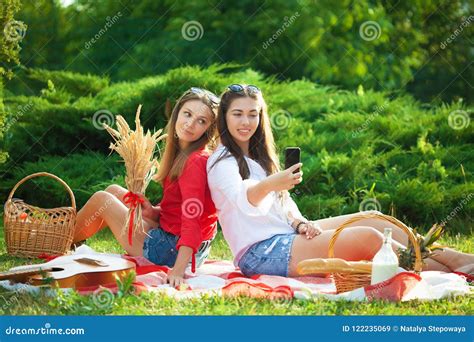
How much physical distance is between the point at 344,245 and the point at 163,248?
3.35ft

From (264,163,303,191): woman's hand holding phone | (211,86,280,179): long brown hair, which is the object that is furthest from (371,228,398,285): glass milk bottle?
(211,86,280,179): long brown hair

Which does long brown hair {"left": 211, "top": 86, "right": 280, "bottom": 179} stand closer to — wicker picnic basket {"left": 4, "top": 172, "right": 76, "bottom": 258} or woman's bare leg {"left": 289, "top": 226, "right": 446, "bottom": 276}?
woman's bare leg {"left": 289, "top": 226, "right": 446, "bottom": 276}

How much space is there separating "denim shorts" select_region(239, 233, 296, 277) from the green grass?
52cm

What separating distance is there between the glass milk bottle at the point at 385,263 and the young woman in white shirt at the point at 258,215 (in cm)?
21

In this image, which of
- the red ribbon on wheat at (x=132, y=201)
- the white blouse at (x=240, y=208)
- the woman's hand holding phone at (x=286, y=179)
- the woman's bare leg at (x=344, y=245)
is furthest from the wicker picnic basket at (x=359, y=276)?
the red ribbon on wheat at (x=132, y=201)

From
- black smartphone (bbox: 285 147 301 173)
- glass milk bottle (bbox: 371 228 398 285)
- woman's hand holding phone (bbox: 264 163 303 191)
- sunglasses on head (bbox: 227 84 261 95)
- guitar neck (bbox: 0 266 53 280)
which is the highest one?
sunglasses on head (bbox: 227 84 261 95)

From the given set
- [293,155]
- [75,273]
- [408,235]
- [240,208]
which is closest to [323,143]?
[240,208]

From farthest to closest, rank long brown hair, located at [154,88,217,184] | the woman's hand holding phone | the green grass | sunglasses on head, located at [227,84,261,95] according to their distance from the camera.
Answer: long brown hair, located at [154,88,217,184] < sunglasses on head, located at [227,84,261,95] < the woman's hand holding phone < the green grass

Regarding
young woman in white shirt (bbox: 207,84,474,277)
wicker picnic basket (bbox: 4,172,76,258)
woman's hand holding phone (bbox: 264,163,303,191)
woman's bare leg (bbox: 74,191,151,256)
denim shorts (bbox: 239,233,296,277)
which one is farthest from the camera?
wicker picnic basket (bbox: 4,172,76,258)

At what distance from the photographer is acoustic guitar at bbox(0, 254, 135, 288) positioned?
3.74 meters

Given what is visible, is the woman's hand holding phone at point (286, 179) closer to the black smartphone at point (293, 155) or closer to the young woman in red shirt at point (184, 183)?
the black smartphone at point (293, 155)

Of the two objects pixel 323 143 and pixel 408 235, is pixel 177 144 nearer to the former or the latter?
pixel 408 235

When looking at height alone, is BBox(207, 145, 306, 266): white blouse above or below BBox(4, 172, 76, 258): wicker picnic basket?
above

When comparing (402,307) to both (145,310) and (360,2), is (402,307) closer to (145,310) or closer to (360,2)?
(145,310)
